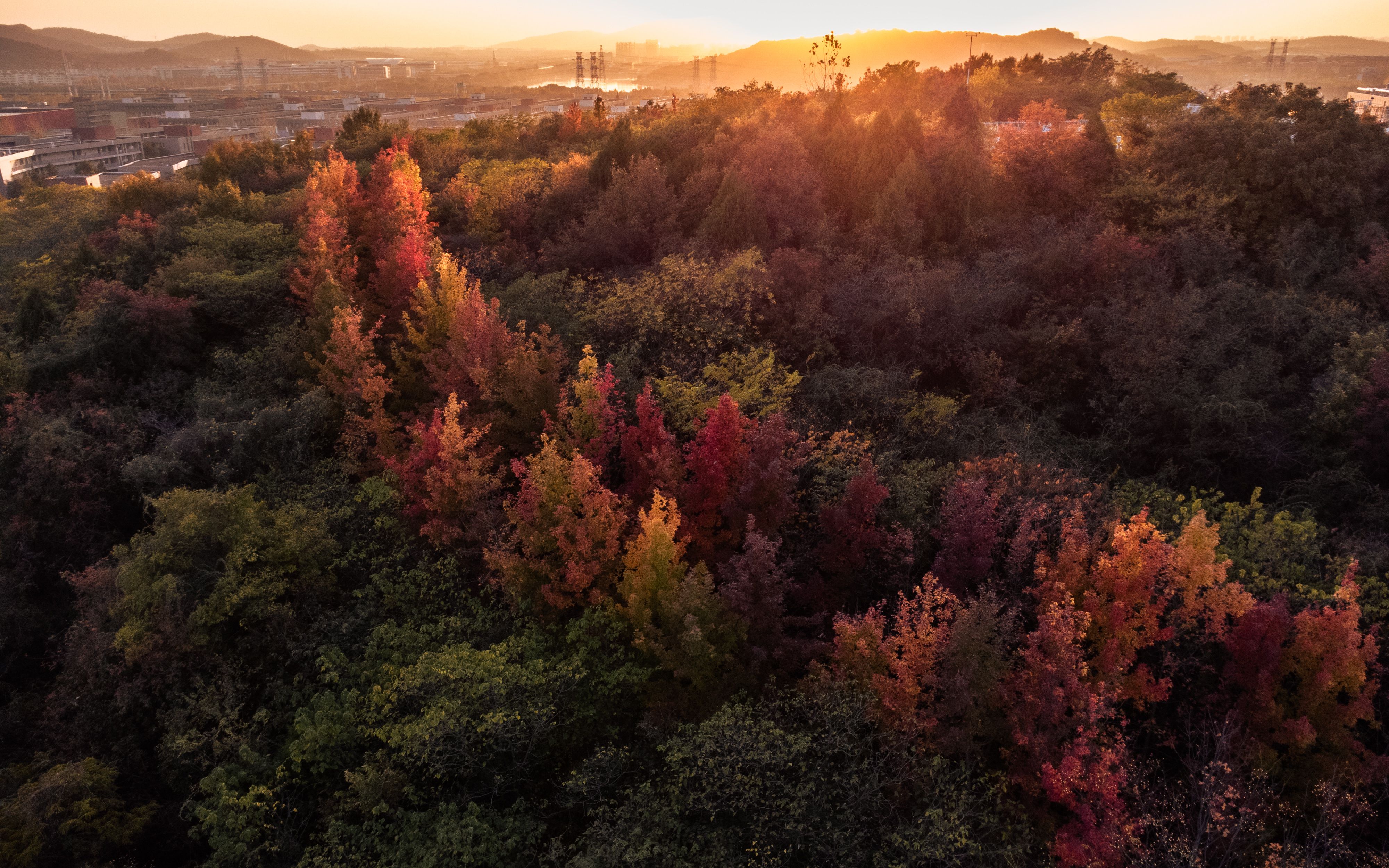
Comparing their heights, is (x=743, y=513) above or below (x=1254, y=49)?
below

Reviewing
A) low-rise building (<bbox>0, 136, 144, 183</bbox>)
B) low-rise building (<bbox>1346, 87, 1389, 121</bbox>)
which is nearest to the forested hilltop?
low-rise building (<bbox>1346, 87, 1389, 121</bbox>)

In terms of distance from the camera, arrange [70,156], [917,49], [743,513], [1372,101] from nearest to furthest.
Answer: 1. [743,513]
2. [1372,101]
3. [917,49]
4. [70,156]

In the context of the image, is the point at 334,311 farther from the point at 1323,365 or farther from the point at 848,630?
the point at 1323,365

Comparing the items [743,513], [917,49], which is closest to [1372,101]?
[917,49]

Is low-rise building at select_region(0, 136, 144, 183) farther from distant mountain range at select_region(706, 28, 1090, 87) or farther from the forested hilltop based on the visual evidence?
distant mountain range at select_region(706, 28, 1090, 87)

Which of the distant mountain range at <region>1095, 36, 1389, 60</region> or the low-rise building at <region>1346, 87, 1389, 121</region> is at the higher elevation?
the distant mountain range at <region>1095, 36, 1389, 60</region>

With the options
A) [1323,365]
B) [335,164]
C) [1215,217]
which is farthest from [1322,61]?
[335,164]

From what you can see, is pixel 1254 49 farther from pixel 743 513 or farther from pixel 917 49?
pixel 743 513

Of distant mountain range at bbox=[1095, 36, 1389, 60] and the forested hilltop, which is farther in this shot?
distant mountain range at bbox=[1095, 36, 1389, 60]

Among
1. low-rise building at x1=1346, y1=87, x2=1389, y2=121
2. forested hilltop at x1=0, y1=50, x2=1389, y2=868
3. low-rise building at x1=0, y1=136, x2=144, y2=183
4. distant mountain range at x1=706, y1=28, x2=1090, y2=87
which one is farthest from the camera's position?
low-rise building at x1=0, y1=136, x2=144, y2=183
